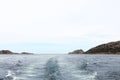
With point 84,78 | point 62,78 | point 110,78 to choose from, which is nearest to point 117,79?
point 110,78

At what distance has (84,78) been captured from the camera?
151 ft

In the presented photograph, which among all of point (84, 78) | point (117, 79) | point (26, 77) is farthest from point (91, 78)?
point (26, 77)

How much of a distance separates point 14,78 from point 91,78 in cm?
1206

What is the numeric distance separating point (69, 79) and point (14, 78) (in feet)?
28.3

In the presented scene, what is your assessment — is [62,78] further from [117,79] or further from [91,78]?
[117,79]

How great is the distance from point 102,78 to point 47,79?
891 centimetres

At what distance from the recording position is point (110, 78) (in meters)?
47.7

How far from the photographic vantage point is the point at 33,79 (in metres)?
45.6

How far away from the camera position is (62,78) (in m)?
46.0

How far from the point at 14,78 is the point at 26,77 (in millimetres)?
2170

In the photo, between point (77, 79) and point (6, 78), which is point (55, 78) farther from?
point (6, 78)

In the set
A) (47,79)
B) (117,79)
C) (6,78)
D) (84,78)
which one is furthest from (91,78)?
(6,78)

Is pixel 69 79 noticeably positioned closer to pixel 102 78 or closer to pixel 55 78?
pixel 55 78

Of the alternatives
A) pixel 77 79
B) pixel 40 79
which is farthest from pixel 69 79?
pixel 40 79
